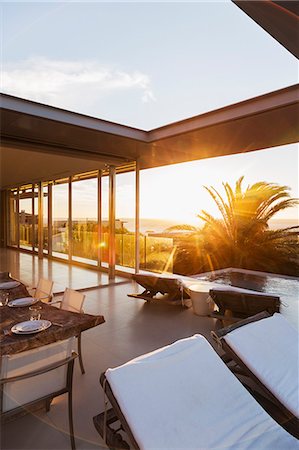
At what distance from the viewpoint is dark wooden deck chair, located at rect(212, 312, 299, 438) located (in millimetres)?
2066

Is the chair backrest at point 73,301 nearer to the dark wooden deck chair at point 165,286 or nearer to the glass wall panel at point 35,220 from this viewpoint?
the dark wooden deck chair at point 165,286

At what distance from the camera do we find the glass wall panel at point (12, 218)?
1396cm

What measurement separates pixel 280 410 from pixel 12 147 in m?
6.32

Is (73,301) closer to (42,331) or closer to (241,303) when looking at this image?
(42,331)

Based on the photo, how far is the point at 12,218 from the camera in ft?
47.2

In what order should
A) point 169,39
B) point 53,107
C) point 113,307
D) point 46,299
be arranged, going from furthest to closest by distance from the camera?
point 113,307
point 53,107
point 46,299
point 169,39

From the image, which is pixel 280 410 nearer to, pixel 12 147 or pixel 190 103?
pixel 190 103

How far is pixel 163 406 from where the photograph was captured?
1.77 meters

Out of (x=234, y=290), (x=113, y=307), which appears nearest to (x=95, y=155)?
(x=113, y=307)

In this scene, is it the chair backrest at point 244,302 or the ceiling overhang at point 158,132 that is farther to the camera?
the ceiling overhang at point 158,132

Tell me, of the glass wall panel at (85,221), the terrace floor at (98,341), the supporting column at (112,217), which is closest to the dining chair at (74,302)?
the terrace floor at (98,341)

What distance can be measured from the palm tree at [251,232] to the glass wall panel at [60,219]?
473 cm

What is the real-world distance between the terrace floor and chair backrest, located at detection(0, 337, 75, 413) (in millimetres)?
437

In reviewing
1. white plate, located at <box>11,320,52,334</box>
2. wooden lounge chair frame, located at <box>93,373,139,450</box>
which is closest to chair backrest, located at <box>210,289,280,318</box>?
white plate, located at <box>11,320,52,334</box>
